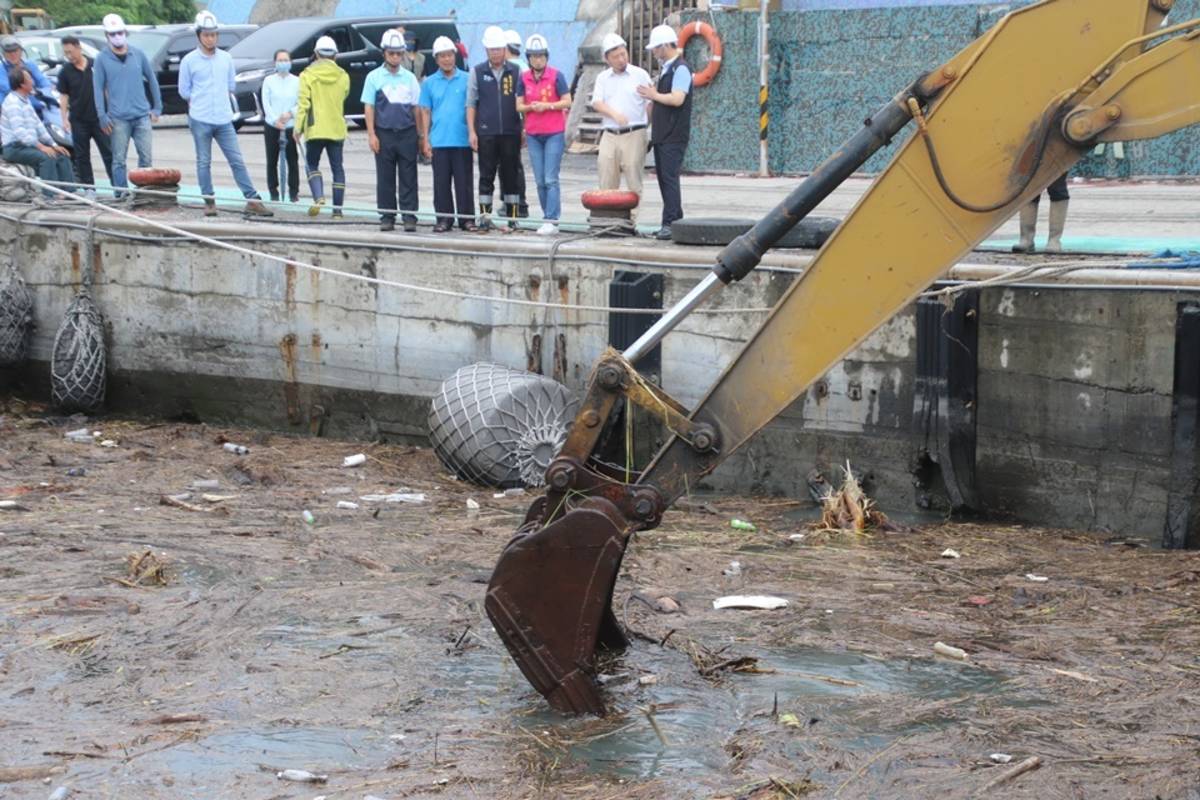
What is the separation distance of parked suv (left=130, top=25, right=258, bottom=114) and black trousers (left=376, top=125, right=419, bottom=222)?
1427 centimetres

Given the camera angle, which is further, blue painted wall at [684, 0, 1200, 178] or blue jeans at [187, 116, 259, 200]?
blue painted wall at [684, 0, 1200, 178]

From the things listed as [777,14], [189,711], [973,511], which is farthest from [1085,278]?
[777,14]

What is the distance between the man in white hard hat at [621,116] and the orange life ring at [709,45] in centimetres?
801

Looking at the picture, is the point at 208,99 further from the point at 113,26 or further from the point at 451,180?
the point at 451,180

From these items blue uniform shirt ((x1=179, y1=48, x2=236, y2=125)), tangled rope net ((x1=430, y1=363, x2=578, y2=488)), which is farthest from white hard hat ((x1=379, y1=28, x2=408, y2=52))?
tangled rope net ((x1=430, y1=363, x2=578, y2=488))

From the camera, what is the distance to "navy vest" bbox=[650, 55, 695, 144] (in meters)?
12.6

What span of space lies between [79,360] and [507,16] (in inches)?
714

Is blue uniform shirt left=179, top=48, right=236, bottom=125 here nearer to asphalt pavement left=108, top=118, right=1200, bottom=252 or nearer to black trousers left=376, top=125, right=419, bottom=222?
asphalt pavement left=108, top=118, right=1200, bottom=252

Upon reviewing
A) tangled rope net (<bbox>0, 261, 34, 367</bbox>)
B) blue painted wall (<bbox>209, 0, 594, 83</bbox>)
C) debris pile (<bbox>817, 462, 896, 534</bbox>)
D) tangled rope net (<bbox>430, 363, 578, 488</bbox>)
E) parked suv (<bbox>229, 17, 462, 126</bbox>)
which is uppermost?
blue painted wall (<bbox>209, 0, 594, 83</bbox>)

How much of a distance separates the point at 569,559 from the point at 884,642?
203 cm

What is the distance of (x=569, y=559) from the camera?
6.21 metres

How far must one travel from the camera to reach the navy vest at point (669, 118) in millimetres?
12570

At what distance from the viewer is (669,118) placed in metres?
12.6

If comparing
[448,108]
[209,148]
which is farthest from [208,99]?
[448,108]
